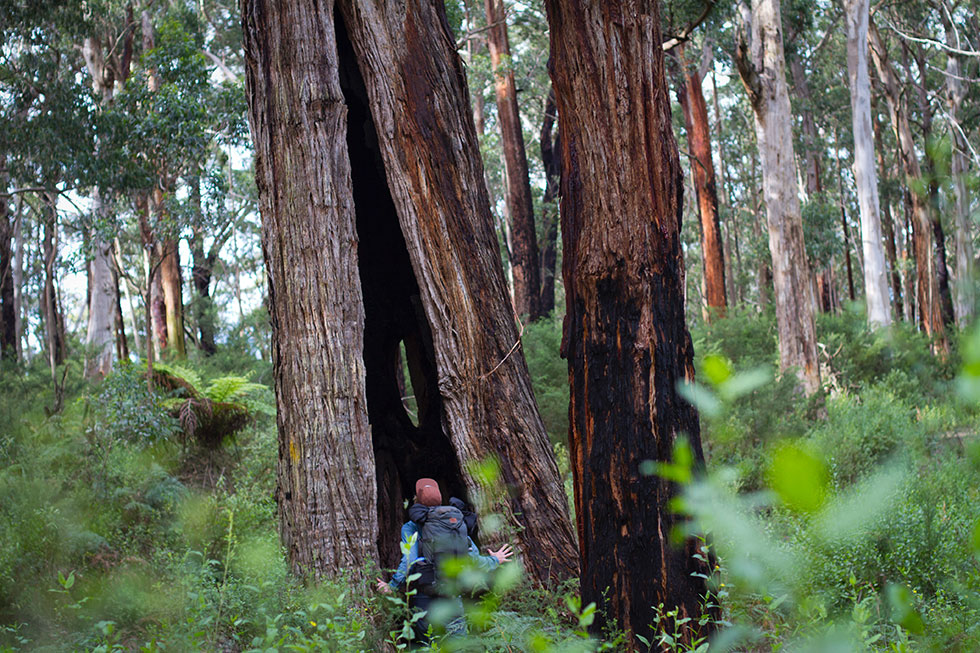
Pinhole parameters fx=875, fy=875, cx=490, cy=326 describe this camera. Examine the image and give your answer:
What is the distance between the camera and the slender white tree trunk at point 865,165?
721 inches

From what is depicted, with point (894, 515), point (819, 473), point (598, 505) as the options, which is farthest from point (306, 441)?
point (819, 473)

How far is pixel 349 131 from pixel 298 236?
5.38 feet

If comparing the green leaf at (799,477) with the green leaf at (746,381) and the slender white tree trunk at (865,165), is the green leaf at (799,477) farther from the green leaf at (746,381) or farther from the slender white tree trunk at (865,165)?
the slender white tree trunk at (865,165)

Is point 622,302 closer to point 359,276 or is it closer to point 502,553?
point 502,553

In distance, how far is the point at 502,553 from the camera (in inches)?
201

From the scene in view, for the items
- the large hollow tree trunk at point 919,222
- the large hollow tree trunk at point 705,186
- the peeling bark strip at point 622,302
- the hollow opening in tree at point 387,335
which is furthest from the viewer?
the large hollow tree trunk at point 919,222

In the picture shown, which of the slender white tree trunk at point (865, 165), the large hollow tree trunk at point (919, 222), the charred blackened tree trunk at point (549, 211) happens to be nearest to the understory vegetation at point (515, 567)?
the slender white tree trunk at point (865, 165)

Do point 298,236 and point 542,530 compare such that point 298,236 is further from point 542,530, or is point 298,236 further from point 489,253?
point 542,530

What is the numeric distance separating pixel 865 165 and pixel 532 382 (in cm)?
1195

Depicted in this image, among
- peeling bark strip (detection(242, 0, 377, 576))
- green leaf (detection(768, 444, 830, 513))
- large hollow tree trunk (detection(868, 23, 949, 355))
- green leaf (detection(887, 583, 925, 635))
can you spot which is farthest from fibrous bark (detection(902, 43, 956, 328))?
green leaf (detection(768, 444, 830, 513))

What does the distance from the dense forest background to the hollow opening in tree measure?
226 millimetres

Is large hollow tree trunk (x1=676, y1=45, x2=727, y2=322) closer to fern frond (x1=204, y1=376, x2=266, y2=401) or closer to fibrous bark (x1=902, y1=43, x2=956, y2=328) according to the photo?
fibrous bark (x1=902, y1=43, x2=956, y2=328)

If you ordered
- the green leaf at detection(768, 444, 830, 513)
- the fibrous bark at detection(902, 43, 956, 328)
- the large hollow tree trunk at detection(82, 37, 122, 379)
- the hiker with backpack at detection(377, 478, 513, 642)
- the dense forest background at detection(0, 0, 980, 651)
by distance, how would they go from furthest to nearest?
the fibrous bark at detection(902, 43, 956, 328), the large hollow tree trunk at detection(82, 37, 122, 379), the hiker with backpack at detection(377, 478, 513, 642), the dense forest background at detection(0, 0, 980, 651), the green leaf at detection(768, 444, 830, 513)

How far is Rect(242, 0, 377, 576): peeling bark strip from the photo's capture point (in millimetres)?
5316
